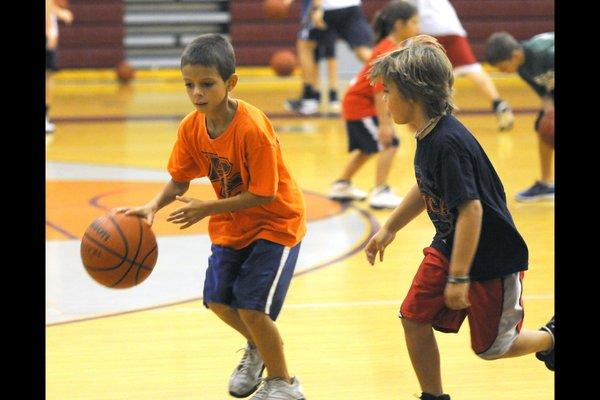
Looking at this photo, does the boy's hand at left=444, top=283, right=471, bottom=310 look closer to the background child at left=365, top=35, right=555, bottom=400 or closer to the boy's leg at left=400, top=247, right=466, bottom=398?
the background child at left=365, top=35, right=555, bottom=400

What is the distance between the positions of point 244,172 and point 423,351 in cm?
79

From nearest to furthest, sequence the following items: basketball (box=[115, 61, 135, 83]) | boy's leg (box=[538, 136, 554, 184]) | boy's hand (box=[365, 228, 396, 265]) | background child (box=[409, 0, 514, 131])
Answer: boy's hand (box=[365, 228, 396, 265]) < boy's leg (box=[538, 136, 554, 184]) < background child (box=[409, 0, 514, 131]) < basketball (box=[115, 61, 135, 83])

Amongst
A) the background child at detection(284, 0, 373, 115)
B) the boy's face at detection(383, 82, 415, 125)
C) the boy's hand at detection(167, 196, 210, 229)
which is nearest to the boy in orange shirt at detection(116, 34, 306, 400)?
the boy's hand at detection(167, 196, 210, 229)

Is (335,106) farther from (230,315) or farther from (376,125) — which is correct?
(230,315)

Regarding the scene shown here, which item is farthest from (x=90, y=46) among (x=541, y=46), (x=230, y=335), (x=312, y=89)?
(x=230, y=335)

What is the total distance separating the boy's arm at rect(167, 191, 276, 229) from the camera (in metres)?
3.53

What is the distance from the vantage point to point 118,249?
12.3 feet

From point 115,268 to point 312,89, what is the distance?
8.50 m

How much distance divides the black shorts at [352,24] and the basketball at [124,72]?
530cm

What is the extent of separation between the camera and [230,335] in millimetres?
4629

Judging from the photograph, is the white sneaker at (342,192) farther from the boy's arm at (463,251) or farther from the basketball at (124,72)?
the basketball at (124,72)

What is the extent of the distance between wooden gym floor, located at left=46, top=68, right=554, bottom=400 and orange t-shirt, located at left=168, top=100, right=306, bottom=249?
0.58 metres

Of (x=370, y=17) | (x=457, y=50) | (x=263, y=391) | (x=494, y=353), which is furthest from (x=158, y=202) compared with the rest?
(x=370, y=17)

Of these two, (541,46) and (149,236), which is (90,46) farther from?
(149,236)
